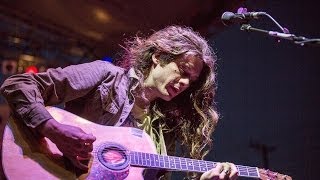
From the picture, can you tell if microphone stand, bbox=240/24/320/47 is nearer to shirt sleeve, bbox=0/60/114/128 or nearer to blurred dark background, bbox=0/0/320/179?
shirt sleeve, bbox=0/60/114/128

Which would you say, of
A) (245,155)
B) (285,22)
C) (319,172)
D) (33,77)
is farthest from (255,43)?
(33,77)

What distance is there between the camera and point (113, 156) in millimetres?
2312

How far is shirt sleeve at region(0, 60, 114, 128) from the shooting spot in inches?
84.1

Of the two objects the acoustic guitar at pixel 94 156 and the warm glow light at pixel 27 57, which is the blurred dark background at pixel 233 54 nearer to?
the warm glow light at pixel 27 57

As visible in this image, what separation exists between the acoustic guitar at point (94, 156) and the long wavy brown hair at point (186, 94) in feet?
1.31

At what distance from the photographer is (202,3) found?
5.02 m

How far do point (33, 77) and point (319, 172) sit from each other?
275 inches

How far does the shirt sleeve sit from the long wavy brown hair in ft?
1.63

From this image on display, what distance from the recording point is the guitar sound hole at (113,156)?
2.25 m

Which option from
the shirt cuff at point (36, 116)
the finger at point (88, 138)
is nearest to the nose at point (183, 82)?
the finger at point (88, 138)

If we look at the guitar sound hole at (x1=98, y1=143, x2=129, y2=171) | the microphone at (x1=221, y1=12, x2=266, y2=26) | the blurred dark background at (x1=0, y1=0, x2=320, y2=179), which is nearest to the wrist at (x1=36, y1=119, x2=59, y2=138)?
the guitar sound hole at (x1=98, y1=143, x2=129, y2=171)

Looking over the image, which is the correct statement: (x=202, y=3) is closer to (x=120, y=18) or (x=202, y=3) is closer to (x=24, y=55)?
(x=120, y=18)

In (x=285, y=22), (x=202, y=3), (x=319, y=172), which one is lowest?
(x=319, y=172)

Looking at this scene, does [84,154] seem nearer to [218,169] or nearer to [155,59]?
[218,169]
